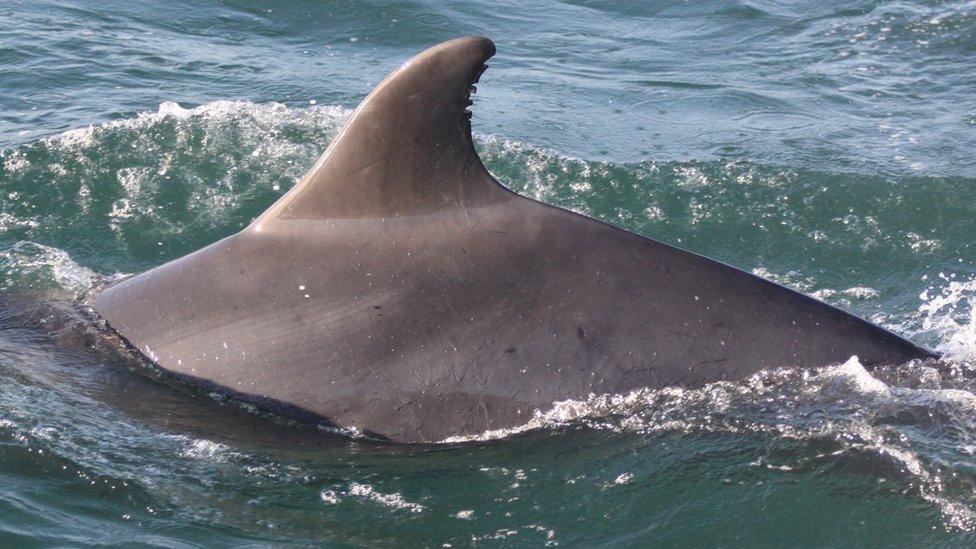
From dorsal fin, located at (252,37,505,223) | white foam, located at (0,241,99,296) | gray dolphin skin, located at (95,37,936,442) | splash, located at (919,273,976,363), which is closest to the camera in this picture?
dorsal fin, located at (252,37,505,223)

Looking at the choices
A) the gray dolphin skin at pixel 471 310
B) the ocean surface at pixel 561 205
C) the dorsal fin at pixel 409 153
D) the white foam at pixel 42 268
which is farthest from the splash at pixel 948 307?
the white foam at pixel 42 268

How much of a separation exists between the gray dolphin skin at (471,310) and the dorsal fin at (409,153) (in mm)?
11

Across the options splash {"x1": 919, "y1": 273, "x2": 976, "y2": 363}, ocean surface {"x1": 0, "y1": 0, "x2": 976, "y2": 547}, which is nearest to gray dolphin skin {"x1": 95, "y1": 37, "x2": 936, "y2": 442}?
ocean surface {"x1": 0, "y1": 0, "x2": 976, "y2": 547}

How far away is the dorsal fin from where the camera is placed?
5785 millimetres

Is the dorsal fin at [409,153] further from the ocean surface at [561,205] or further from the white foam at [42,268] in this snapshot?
the white foam at [42,268]

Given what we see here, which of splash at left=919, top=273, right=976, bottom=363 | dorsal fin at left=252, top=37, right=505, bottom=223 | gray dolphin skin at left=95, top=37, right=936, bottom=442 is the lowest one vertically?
splash at left=919, top=273, right=976, bottom=363

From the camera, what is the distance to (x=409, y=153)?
602cm

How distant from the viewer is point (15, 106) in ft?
43.1

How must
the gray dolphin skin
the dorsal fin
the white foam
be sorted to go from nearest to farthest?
1. the dorsal fin
2. the gray dolphin skin
3. the white foam

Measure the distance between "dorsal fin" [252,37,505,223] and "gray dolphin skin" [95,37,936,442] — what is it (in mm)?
11

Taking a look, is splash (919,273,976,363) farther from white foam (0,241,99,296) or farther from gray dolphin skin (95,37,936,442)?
white foam (0,241,99,296)

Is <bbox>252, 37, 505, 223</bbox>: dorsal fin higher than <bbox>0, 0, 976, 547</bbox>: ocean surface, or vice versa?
<bbox>252, 37, 505, 223</bbox>: dorsal fin

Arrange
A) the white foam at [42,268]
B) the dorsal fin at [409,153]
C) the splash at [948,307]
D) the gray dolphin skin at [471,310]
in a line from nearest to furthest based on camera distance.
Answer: the dorsal fin at [409,153]
the gray dolphin skin at [471,310]
the white foam at [42,268]
the splash at [948,307]

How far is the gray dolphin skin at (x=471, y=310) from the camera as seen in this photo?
6133 millimetres
